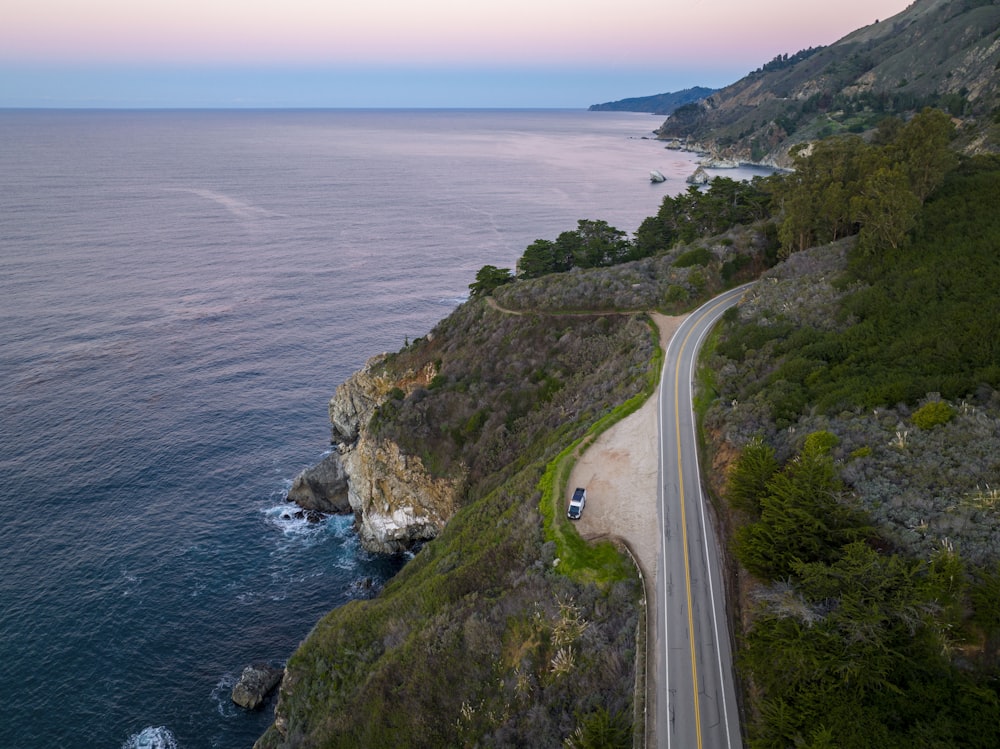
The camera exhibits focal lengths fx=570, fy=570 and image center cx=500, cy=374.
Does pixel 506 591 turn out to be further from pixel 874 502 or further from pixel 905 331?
pixel 905 331

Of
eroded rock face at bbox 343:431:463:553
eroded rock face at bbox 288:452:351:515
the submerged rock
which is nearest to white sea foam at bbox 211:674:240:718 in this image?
the submerged rock

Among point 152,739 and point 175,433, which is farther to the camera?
point 175,433

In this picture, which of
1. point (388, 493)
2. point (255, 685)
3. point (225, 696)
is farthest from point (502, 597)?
point (388, 493)

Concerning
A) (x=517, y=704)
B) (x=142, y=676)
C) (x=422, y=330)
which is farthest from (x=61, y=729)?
(x=422, y=330)

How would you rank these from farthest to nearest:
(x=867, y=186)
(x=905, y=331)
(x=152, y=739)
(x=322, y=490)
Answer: (x=322, y=490)
(x=867, y=186)
(x=905, y=331)
(x=152, y=739)

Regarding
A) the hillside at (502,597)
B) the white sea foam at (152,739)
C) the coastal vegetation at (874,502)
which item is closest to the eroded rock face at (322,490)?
the hillside at (502,597)

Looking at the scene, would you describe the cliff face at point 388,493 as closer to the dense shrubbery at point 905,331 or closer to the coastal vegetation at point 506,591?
the coastal vegetation at point 506,591
